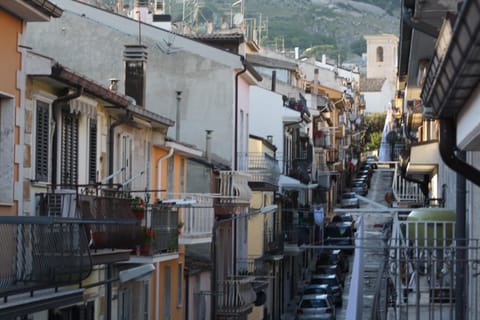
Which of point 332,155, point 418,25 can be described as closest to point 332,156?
point 332,155

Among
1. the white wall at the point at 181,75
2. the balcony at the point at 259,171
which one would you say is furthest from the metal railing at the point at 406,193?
the white wall at the point at 181,75

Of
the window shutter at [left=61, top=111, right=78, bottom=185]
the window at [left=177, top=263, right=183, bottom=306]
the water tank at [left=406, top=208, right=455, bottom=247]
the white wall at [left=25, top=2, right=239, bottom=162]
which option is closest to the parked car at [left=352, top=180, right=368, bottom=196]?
the white wall at [left=25, top=2, right=239, bottom=162]

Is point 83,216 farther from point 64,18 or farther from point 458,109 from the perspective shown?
point 64,18

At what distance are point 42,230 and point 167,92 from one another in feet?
79.5

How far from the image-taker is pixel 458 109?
1030cm

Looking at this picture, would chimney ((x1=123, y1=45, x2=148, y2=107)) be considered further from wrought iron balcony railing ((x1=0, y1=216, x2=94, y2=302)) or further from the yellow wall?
wrought iron balcony railing ((x1=0, y1=216, x2=94, y2=302))

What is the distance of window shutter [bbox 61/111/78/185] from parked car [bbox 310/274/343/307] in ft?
99.7

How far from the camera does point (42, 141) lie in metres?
20.4

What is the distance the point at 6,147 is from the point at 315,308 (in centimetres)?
2949

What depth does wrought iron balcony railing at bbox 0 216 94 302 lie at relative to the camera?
1370 cm

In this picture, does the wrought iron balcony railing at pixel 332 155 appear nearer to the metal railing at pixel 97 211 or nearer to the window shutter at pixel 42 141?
the metal railing at pixel 97 211

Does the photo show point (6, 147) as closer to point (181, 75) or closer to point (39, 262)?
point (39, 262)

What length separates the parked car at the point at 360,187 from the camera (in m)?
96.6

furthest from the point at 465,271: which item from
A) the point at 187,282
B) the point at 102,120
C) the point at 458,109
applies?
the point at 187,282
